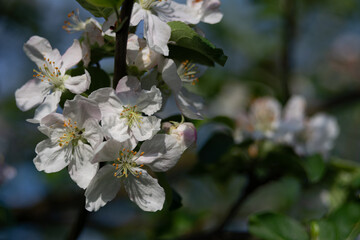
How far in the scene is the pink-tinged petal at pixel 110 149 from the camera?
98 centimetres

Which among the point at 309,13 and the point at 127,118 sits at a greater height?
the point at 127,118

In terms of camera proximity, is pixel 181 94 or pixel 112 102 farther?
pixel 181 94

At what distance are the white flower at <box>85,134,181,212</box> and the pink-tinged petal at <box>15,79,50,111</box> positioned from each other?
0.29 m

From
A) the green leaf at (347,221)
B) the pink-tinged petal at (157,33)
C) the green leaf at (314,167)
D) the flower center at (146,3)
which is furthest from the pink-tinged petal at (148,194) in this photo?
the green leaf at (314,167)

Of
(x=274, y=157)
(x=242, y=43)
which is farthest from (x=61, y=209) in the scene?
(x=242, y=43)

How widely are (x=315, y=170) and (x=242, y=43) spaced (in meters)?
2.73

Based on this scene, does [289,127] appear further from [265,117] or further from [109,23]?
[109,23]

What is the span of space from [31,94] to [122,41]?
391mm

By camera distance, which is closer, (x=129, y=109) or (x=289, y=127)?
(x=129, y=109)

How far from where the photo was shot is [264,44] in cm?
414

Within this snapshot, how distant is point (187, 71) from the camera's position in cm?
128

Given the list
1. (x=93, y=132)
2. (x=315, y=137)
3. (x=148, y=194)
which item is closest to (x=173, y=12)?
(x=93, y=132)

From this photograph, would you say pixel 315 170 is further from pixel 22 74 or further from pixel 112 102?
pixel 22 74

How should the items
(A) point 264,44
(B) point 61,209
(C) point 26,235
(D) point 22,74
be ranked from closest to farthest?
(B) point 61,209 < (C) point 26,235 < (D) point 22,74 < (A) point 264,44
